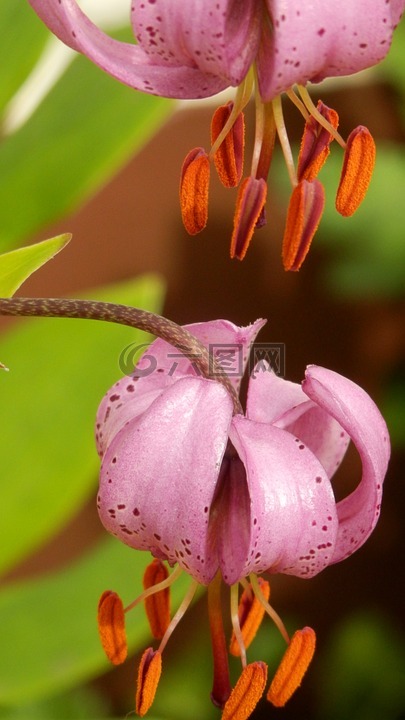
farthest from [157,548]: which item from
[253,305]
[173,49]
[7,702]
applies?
[253,305]

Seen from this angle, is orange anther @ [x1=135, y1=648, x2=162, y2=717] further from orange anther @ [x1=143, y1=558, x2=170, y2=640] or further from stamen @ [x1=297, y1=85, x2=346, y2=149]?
stamen @ [x1=297, y1=85, x2=346, y2=149]

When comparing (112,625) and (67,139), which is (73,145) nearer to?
(67,139)

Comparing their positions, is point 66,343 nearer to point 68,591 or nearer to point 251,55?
point 68,591

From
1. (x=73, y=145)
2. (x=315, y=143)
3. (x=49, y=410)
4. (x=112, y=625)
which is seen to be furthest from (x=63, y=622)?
(x=315, y=143)

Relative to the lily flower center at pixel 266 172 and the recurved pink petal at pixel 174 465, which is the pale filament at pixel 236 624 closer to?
the recurved pink petal at pixel 174 465

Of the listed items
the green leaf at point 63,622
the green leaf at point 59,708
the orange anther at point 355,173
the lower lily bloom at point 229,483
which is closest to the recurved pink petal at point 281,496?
the lower lily bloom at point 229,483
